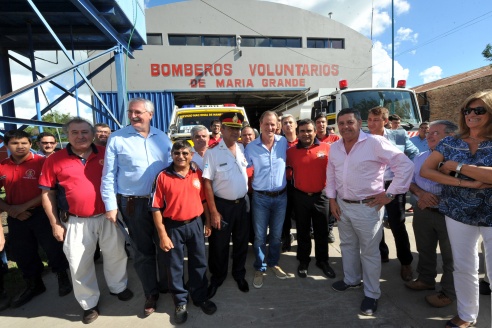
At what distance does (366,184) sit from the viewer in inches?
100

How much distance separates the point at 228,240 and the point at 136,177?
1147 millimetres

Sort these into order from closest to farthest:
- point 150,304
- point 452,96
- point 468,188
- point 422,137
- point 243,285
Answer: point 468,188, point 150,304, point 243,285, point 422,137, point 452,96

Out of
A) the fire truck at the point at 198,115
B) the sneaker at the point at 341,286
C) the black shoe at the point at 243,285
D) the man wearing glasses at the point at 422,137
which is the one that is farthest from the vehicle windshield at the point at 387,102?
the black shoe at the point at 243,285

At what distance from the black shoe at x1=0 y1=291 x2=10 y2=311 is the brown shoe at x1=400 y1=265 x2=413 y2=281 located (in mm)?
4267

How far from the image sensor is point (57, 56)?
6.39m

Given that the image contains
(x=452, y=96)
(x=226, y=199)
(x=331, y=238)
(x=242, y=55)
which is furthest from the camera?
(x=242, y=55)

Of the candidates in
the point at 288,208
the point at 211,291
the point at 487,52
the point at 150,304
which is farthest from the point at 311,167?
the point at 487,52

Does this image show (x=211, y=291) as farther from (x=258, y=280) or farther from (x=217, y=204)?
(x=217, y=204)

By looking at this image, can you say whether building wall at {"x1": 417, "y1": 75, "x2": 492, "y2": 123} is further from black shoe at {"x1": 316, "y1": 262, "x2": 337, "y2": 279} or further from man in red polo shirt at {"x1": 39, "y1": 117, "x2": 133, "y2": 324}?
man in red polo shirt at {"x1": 39, "y1": 117, "x2": 133, "y2": 324}

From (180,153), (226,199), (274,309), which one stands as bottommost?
(274,309)

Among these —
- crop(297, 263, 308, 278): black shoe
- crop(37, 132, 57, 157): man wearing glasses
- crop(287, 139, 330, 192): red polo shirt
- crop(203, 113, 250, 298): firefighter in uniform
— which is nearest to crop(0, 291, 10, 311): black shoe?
crop(37, 132, 57, 157): man wearing glasses

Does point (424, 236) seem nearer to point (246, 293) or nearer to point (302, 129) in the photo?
point (302, 129)

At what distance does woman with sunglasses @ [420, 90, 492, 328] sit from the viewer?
1941mm

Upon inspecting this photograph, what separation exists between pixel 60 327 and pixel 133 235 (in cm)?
105
